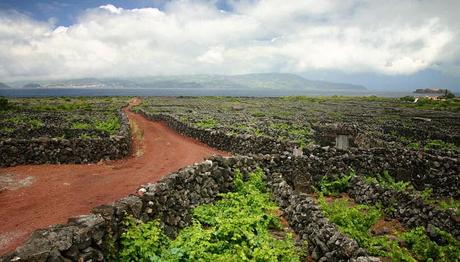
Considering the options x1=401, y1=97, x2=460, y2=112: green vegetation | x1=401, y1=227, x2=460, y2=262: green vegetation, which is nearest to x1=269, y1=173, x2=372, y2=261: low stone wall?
x1=401, y1=227, x2=460, y2=262: green vegetation

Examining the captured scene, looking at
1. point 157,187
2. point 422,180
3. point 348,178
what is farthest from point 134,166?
point 422,180

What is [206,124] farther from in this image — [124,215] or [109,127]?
[124,215]

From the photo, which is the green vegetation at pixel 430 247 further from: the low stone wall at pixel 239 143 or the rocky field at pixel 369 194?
the low stone wall at pixel 239 143

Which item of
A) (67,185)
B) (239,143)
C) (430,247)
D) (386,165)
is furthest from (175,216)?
(239,143)

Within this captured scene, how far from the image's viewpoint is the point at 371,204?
17.2m

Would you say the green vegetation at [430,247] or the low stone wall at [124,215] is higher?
the low stone wall at [124,215]

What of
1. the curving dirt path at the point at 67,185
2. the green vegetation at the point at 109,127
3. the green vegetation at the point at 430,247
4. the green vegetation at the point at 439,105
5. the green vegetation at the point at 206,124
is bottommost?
the curving dirt path at the point at 67,185

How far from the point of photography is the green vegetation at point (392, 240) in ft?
36.4

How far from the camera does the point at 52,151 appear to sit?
977 inches

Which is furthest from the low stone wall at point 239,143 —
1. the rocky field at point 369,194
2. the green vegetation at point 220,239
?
the green vegetation at point 220,239

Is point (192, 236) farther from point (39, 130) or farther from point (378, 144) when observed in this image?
point (39, 130)

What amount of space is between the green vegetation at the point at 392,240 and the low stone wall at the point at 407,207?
100 cm

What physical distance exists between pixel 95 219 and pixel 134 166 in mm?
15868

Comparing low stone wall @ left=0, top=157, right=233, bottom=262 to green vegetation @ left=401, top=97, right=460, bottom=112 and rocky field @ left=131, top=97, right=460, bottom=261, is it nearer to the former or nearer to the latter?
rocky field @ left=131, top=97, right=460, bottom=261
